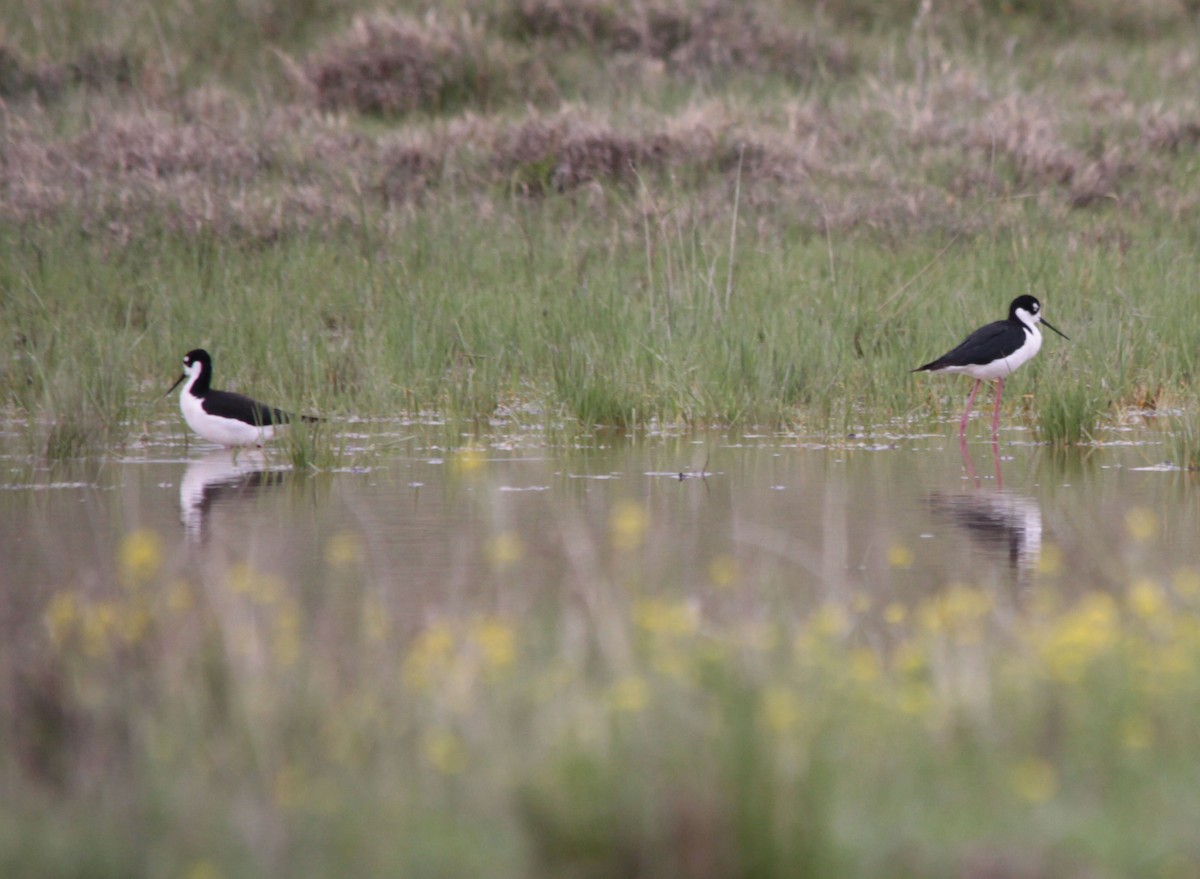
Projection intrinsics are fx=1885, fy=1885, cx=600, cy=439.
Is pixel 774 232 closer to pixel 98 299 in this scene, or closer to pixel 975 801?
pixel 98 299

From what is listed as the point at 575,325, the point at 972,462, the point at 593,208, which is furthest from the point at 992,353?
the point at 593,208

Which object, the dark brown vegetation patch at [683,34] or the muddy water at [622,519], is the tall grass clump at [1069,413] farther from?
the dark brown vegetation patch at [683,34]

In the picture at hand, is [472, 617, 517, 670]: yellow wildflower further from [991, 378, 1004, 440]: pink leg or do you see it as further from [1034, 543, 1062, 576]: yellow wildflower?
[991, 378, 1004, 440]: pink leg

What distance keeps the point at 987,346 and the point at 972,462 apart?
138 centimetres

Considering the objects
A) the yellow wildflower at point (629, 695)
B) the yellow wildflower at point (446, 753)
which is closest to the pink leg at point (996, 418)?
the yellow wildflower at point (629, 695)

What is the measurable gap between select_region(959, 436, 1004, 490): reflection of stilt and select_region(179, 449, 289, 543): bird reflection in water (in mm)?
3398

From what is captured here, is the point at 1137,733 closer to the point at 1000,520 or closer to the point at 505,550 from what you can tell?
the point at 505,550

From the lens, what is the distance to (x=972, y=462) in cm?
989

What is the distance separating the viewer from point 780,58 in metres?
23.2

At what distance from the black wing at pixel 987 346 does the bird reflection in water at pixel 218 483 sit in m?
4.07

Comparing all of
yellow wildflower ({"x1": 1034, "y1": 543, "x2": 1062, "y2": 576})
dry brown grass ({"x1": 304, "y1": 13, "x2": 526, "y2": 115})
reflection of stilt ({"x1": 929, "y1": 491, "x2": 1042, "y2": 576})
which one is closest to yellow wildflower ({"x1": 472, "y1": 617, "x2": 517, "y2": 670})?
yellow wildflower ({"x1": 1034, "y1": 543, "x2": 1062, "y2": 576})

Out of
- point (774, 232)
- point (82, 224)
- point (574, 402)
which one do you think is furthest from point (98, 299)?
point (774, 232)

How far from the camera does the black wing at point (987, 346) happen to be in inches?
434

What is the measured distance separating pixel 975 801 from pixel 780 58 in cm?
2023
